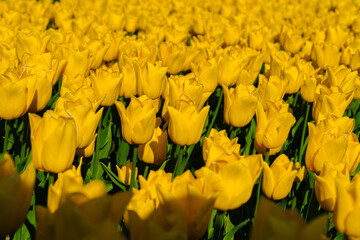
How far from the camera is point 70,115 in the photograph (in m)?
1.86

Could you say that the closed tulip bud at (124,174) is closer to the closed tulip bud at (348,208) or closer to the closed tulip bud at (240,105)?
the closed tulip bud at (240,105)

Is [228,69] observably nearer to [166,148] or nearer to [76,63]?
[166,148]

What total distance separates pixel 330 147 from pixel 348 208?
0.54 metres

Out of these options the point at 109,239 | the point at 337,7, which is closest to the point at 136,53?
the point at 109,239

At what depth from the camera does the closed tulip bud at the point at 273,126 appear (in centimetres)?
229

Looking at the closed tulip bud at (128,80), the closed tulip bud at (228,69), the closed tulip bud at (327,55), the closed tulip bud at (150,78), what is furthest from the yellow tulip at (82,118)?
the closed tulip bud at (327,55)

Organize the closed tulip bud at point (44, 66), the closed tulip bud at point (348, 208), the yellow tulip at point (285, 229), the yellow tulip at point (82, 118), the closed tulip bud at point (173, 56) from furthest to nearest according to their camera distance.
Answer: the closed tulip bud at point (173, 56), the closed tulip bud at point (44, 66), the yellow tulip at point (82, 118), the closed tulip bud at point (348, 208), the yellow tulip at point (285, 229)

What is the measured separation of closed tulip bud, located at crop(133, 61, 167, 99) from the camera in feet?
8.71

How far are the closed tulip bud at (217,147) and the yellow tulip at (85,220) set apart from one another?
574 millimetres

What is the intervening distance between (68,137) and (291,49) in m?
3.63

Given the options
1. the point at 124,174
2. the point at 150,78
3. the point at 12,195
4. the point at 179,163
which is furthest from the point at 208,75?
the point at 12,195

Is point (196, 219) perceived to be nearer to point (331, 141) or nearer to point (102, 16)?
point (331, 141)

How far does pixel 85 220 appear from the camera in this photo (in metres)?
1.03

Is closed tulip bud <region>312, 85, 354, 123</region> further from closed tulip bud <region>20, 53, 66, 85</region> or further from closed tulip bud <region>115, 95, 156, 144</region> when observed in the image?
closed tulip bud <region>20, 53, 66, 85</region>
